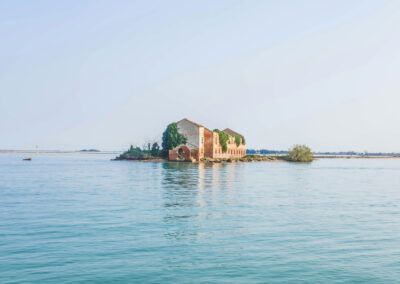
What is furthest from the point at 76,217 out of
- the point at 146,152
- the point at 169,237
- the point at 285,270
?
the point at 146,152

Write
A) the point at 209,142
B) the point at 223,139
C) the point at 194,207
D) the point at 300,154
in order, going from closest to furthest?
1. the point at 194,207
2. the point at 209,142
3. the point at 223,139
4. the point at 300,154

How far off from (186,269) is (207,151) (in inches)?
3745

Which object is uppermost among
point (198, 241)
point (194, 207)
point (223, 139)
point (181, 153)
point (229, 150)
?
point (223, 139)

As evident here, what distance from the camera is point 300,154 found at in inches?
5123

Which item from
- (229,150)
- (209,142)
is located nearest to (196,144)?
(209,142)

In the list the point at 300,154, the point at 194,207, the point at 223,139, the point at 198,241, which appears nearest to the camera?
the point at 198,241

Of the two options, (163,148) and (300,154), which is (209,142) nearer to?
(163,148)

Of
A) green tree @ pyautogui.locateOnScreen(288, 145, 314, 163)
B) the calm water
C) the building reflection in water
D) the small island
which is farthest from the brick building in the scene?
the calm water

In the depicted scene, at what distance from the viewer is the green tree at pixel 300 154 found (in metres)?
130

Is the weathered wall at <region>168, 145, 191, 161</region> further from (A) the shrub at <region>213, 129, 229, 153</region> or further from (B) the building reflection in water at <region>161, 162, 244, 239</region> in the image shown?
(B) the building reflection in water at <region>161, 162, 244, 239</region>

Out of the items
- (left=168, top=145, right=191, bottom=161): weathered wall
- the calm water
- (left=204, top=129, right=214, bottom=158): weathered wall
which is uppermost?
(left=204, top=129, right=214, bottom=158): weathered wall

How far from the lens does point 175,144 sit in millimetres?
101250

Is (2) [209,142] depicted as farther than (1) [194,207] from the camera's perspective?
Yes

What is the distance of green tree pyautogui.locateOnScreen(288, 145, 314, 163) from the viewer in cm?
12962
